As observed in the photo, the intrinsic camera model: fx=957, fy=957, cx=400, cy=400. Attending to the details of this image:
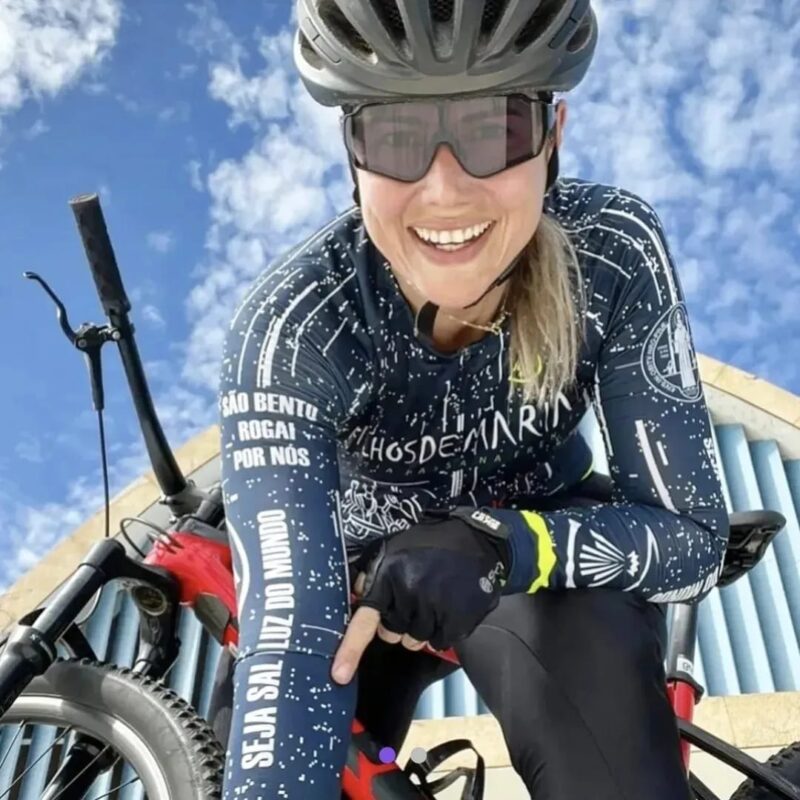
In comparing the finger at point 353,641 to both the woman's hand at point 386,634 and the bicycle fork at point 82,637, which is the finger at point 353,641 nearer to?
the woman's hand at point 386,634

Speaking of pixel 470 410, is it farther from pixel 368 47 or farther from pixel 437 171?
pixel 368 47

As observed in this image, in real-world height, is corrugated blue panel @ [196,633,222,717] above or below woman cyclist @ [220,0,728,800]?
above

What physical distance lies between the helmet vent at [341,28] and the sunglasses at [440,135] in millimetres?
106

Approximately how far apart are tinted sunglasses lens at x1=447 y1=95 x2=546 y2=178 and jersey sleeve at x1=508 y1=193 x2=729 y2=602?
25 cm

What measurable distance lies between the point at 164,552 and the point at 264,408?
53 centimetres

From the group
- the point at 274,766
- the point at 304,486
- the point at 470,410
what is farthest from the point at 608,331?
the point at 274,766

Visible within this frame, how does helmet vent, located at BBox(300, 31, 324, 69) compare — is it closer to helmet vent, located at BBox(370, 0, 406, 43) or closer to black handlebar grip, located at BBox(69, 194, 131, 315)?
helmet vent, located at BBox(370, 0, 406, 43)

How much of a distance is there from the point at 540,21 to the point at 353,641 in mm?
992

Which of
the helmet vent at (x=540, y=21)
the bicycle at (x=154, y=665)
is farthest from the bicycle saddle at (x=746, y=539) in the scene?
the helmet vent at (x=540, y=21)

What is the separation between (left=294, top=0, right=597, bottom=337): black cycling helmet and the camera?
139 centimetres

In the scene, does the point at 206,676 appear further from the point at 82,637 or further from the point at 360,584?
the point at 360,584

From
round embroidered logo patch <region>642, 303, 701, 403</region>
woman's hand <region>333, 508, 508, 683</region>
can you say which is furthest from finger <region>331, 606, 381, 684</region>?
round embroidered logo patch <region>642, 303, 701, 403</region>

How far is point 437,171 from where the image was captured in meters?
1.39

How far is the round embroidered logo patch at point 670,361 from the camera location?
1.53m
